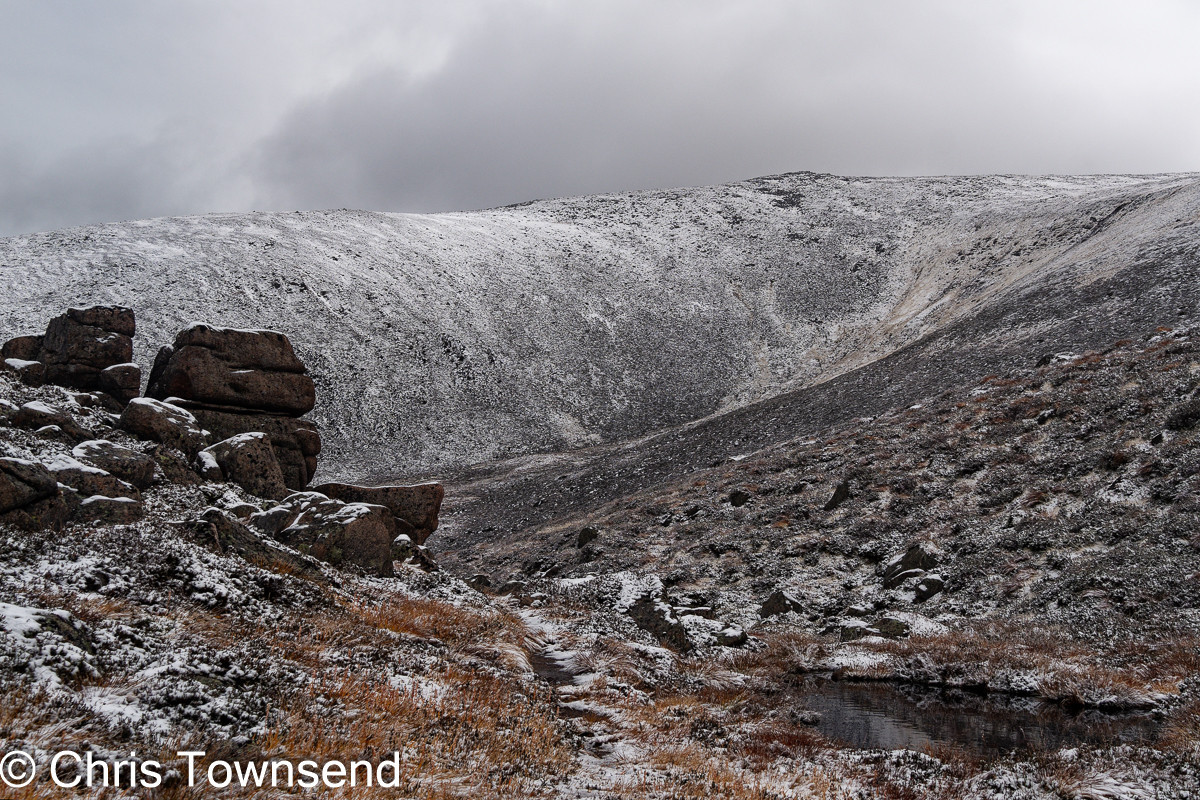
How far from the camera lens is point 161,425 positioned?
18062 millimetres

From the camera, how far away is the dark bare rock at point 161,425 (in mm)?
17844

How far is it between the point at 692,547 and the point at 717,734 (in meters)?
15.9

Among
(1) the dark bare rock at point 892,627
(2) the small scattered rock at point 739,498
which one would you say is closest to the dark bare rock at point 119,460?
(1) the dark bare rock at point 892,627

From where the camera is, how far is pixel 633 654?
1644cm

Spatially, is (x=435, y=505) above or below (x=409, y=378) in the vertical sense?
below

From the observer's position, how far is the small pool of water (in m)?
11.3

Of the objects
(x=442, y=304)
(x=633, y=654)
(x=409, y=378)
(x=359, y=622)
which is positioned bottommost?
(x=633, y=654)

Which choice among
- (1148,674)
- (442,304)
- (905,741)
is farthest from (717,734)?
(442,304)

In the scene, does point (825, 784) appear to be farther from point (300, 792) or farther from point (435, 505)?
point (435, 505)

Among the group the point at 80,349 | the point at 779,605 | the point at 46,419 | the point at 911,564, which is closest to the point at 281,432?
the point at 80,349

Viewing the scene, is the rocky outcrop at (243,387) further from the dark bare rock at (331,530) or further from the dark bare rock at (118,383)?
the dark bare rock at (331,530)

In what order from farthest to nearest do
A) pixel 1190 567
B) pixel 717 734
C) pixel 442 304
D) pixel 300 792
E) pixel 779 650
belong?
pixel 442 304 < pixel 779 650 < pixel 1190 567 < pixel 717 734 < pixel 300 792

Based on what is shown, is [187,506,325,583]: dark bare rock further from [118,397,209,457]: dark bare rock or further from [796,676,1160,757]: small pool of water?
[796,676,1160,757]: small pool of water

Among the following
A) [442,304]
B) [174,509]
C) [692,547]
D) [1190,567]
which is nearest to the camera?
[174,509]
